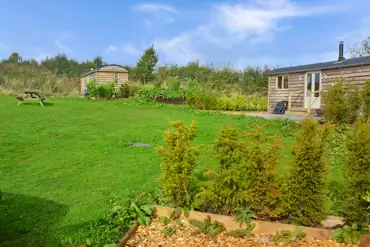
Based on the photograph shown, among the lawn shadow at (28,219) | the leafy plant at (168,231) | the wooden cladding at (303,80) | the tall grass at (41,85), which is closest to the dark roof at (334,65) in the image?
the wooden cladding at (303,80)

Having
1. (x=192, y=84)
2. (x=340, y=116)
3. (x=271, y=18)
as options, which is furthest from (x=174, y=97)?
(x=271, y=18)

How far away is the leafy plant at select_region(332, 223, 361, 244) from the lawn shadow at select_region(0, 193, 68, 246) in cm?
287

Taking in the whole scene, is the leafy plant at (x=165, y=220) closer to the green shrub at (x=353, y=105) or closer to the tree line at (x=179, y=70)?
the green shrub at (x=353, y=105)

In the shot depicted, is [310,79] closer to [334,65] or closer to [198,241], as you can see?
[334,65]

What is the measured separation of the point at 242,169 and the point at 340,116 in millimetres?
10244

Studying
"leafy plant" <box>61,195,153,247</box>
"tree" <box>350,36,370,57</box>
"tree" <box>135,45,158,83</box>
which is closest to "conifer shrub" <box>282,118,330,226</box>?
"leafy plant" <box>61,195,153,247</box>

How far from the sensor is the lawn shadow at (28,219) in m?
3.39

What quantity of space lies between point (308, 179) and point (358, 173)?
48cm

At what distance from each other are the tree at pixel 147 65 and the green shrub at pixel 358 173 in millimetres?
36193

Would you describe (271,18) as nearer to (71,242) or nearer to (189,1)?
(189,1)

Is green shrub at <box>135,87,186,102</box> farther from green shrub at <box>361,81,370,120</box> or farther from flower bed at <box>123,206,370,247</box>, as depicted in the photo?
flower bed at <box>123,206,370,247</box>

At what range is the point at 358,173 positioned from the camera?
320cm

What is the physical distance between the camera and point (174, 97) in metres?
22.5

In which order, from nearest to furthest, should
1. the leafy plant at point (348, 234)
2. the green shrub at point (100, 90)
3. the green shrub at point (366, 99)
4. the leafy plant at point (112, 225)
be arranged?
the leafy plant at point (348, 234) → the leafy plant at point (112, 225) → the green shrub at point (366, 99) → the green shrub at point (100, 90)
